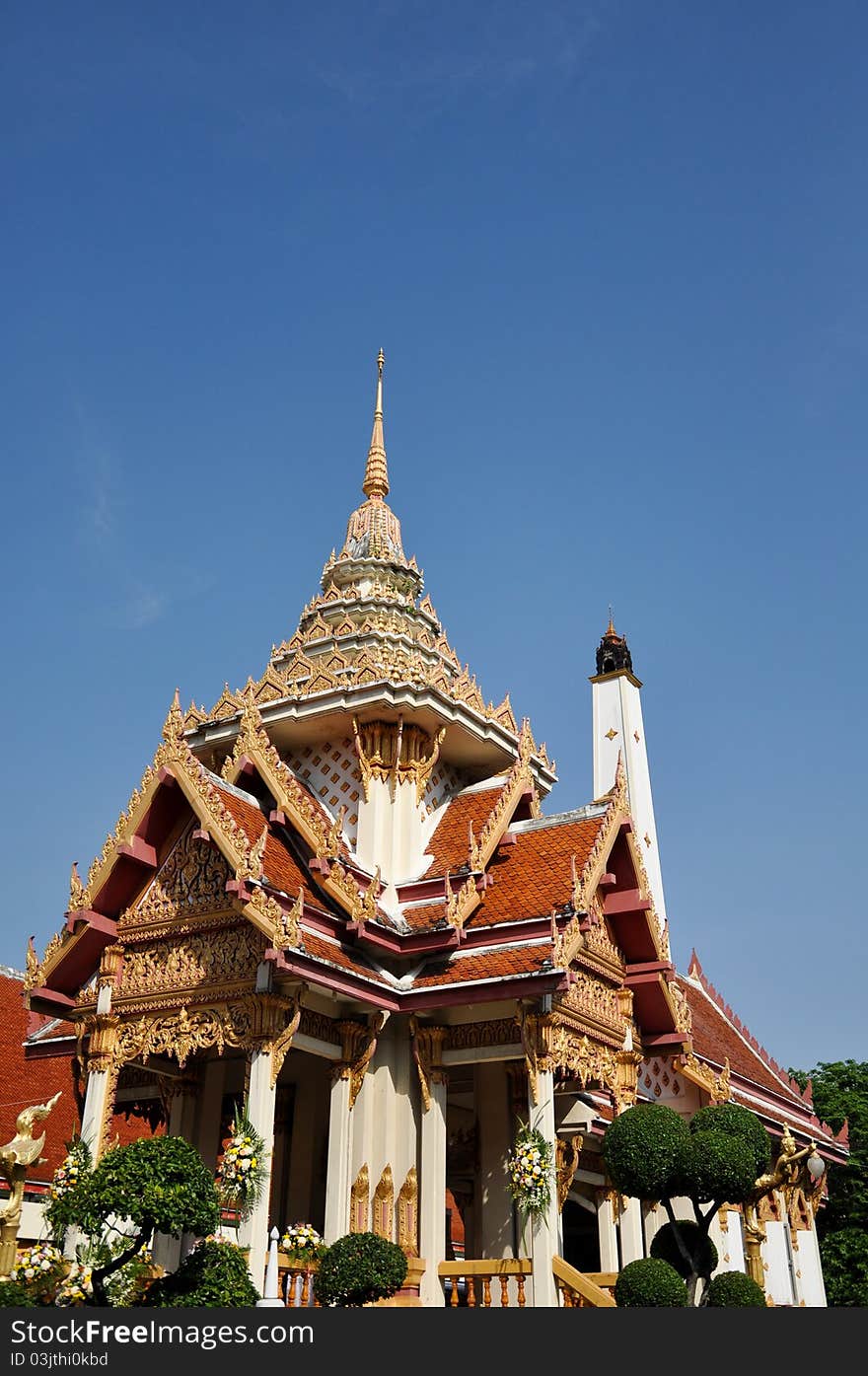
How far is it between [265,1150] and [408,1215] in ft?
8.71

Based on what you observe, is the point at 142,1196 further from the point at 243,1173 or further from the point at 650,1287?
the point at 650,1287

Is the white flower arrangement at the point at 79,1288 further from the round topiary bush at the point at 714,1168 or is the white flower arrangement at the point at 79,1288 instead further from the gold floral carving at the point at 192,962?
the round topiary bush at the point at 714,1168

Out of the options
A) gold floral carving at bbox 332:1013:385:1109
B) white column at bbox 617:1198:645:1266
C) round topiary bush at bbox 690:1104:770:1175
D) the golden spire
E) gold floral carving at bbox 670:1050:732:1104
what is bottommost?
white column at bbox 617:1198:645:1266

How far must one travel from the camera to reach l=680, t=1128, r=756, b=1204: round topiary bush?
1188 centimetres

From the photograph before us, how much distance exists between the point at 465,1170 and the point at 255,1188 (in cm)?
796

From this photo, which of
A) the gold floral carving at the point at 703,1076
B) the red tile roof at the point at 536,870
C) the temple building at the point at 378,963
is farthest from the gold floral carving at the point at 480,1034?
the gold floral carving at the point at 703,1076

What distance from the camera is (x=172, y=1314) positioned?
29.0ft

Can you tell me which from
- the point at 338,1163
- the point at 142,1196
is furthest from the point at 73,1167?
the point at 142,1196

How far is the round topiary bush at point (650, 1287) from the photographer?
11359 mm

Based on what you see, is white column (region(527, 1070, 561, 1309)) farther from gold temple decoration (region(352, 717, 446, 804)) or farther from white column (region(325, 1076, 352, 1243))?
gold temple decoration (region(352, 717, 446, 804))

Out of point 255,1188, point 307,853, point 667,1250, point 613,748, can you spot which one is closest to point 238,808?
point 307,853

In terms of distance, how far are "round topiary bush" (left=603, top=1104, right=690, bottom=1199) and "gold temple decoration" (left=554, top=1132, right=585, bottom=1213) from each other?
5.15 feet

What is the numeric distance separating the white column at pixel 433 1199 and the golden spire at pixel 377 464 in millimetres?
11282

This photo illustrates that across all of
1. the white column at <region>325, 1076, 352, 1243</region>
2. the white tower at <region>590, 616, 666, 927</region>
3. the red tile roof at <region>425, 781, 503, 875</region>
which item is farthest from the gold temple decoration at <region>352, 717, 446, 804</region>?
the white tower at <region>590, 616, 666, 927</region>
